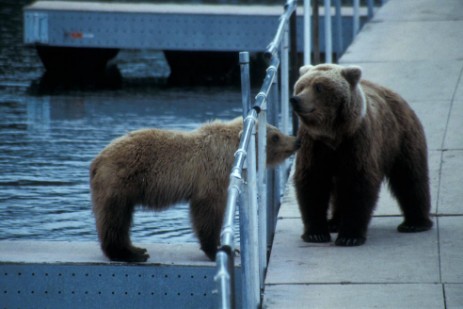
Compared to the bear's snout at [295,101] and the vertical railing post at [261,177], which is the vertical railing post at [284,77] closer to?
the bear's snout at [295,101]

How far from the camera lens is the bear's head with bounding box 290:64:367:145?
6258mm

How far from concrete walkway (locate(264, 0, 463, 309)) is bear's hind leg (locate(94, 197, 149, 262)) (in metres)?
0.87

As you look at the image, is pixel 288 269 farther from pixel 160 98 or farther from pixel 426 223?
pixel 160 98

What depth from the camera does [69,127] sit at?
13211 millimetres

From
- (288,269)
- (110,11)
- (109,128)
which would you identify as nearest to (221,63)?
(110,11)

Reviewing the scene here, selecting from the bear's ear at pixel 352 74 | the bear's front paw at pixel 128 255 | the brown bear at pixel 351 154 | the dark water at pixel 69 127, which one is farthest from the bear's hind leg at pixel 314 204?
the dark water at pixel 69 127

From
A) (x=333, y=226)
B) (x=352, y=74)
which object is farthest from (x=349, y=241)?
(x=352, y=74)

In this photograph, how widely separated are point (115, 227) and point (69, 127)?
6634mm

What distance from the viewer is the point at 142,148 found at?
22.2ft

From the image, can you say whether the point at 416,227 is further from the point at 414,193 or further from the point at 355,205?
the point at 355,205

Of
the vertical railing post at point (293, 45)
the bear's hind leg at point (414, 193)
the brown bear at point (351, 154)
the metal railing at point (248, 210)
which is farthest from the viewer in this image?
the vertical railing post at point (293, 45)

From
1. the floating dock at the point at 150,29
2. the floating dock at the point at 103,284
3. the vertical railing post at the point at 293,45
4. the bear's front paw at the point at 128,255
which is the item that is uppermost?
the vertical railing post at the point at 293,45

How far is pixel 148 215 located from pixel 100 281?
2.81m

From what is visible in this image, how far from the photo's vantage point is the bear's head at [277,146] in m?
7.03
